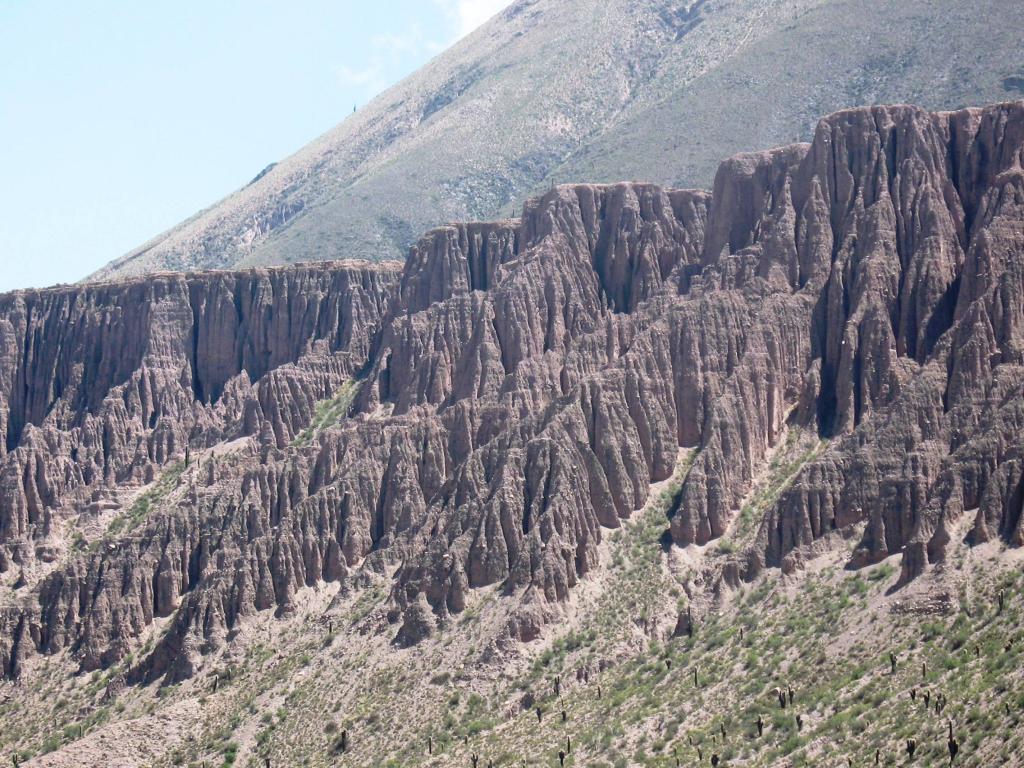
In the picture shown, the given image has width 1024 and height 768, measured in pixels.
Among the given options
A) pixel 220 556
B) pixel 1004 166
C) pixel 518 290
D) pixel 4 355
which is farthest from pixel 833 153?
pixel 4 355

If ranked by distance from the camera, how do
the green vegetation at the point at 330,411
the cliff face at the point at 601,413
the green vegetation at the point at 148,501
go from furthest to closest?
the green vegetation at the point at 330,411, the green vegetation at the point at 148,501, the cliff face at the point at 601,413

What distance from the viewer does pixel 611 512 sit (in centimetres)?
12900

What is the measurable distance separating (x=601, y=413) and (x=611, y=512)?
662 cm

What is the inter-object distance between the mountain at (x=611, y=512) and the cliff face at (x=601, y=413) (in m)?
0.25

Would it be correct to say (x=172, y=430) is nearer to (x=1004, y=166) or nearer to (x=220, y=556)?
(x=220, y=556)

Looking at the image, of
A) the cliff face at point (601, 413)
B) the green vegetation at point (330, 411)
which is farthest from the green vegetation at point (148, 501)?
the green vegetation at point (330, 411)

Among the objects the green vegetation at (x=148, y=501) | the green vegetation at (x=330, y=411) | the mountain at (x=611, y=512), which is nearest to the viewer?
the mountain at (x=611, y=512)

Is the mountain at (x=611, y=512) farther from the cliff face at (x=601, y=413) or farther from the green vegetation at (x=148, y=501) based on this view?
the green vegetation at (x=148, y=501)

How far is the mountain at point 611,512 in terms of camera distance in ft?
349

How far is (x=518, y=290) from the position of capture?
499 ft

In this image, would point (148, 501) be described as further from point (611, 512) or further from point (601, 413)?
point (611, 512)

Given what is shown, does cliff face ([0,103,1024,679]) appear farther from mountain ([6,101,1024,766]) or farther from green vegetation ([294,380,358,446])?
green vegetation ([294,380,358,446])

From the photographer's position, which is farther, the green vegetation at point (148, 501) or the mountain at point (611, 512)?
the green vegetation at point (148, 501)

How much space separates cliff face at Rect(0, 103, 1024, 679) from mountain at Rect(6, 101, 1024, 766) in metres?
0.25
